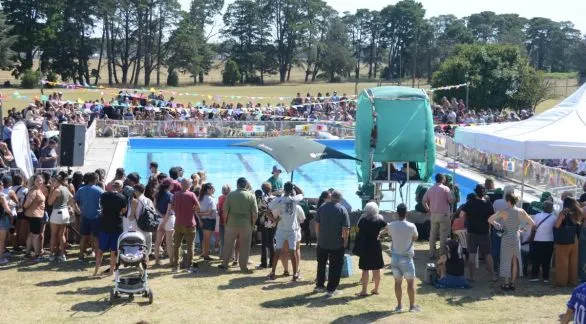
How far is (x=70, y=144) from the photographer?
1664 cm

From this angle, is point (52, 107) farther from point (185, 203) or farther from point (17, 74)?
point (17, 74)

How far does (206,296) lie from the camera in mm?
9742

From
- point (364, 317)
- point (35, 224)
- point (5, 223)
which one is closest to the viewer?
point (364, 317)

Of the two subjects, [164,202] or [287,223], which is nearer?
[287,223]

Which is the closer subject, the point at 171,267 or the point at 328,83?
the point at 171,267

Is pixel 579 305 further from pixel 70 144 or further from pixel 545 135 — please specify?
pixel 70 144

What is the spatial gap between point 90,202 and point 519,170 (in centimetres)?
1275

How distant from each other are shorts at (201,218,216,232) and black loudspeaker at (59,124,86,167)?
6.09 meters

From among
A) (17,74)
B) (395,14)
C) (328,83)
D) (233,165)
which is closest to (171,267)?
(233,165)

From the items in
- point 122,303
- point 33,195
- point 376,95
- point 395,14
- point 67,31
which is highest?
point 395,14

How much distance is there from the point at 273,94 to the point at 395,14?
101ft

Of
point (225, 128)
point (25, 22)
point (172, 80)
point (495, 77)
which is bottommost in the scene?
point (225, 128)

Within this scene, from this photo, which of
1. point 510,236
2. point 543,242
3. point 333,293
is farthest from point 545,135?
point 333,293

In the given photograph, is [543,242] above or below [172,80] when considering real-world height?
below
